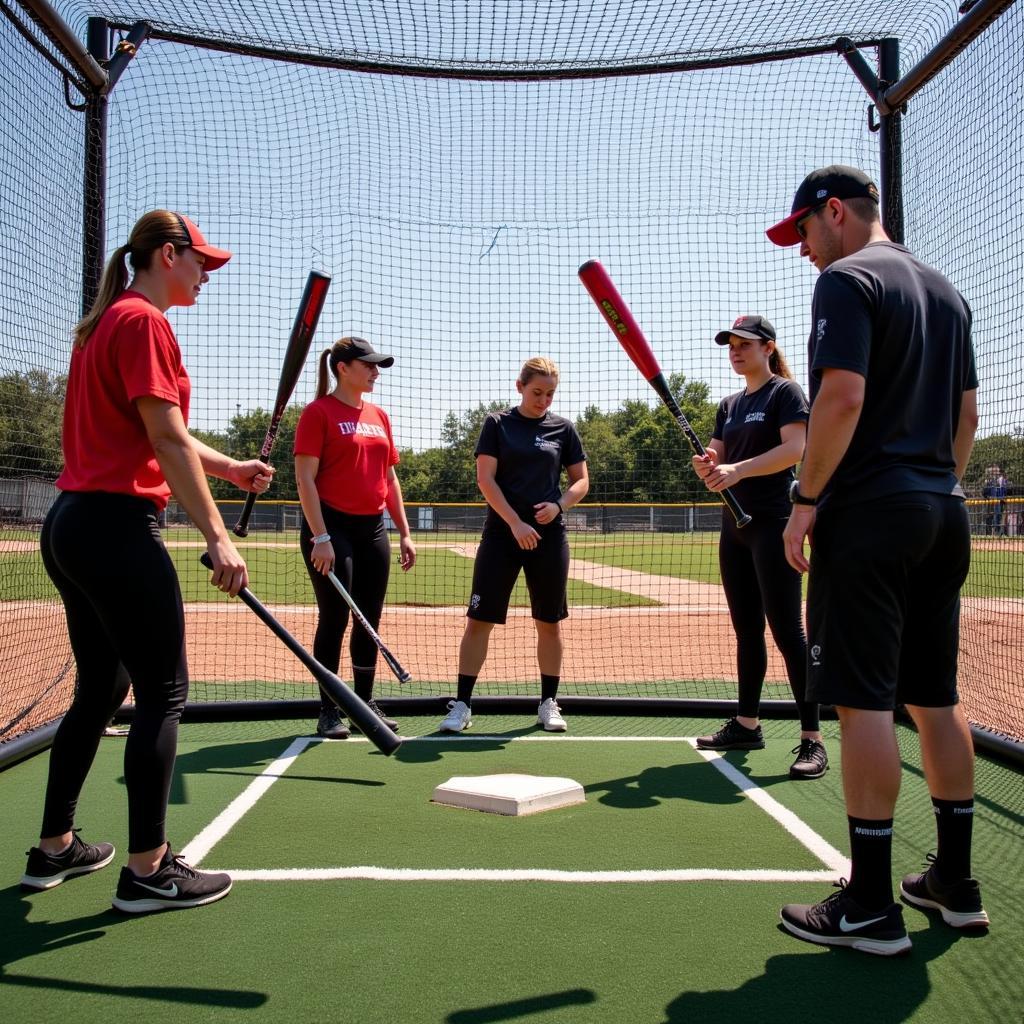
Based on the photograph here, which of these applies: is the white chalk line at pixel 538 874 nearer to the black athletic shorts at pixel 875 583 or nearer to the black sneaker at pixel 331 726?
the black athletic shorts at pixel 875 583

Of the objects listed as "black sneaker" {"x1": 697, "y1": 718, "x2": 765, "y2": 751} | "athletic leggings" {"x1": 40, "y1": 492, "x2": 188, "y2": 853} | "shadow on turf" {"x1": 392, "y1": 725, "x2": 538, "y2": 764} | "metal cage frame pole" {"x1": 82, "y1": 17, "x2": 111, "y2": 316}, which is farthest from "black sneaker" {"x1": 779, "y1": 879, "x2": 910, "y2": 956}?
"metal cage frame pole" {"x1": 82, "y1": 17, "x2": 111, "y2": 316}

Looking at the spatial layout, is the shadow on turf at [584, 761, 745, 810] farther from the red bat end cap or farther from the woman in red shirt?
the red bat end cap

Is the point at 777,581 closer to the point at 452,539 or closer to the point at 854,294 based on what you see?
the point at 854,294

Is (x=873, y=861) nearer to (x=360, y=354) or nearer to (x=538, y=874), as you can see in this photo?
(x=538, y=874)

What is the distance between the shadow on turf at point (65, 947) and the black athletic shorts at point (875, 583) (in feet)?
6.01

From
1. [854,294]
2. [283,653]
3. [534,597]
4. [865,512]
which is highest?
[854,294]

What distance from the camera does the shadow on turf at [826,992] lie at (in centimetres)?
240

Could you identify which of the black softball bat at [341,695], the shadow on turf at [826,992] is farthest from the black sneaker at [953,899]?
the black softball bat at [341,695]

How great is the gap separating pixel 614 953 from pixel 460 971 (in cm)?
45

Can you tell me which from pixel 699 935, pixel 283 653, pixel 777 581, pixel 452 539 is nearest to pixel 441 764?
A: pixel 777 581

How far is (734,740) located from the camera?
529 cm

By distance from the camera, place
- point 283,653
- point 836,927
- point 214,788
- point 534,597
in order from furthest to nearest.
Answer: point 283,653 < point 534,597 < point 214,788 < point 836,927

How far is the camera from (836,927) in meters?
2.80

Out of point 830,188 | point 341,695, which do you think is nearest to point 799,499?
point 830,188
